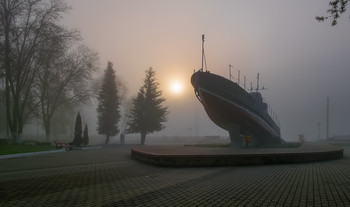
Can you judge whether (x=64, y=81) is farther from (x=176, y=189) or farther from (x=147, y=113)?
(x=176, y=189)

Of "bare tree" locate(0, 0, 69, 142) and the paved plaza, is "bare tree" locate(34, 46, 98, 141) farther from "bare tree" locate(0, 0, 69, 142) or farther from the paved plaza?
the paved plaza

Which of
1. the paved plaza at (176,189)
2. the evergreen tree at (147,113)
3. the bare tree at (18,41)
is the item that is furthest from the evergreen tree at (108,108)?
the paved plaza at (176,189)

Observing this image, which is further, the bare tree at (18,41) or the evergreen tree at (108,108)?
the evergreen tree at (108,108)

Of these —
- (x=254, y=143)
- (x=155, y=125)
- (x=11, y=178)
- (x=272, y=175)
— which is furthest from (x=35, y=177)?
(x=155, y=125)

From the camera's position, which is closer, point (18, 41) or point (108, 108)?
point (18, 41)

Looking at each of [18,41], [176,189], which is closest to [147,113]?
[18,41]

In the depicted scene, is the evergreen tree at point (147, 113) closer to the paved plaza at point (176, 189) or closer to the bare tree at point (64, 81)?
the bare tree at point (64, 81)

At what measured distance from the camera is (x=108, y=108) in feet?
145

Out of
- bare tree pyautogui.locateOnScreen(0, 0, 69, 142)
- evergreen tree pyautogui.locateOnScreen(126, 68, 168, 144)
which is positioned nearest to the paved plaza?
bare tree pyautogui.locateOnScreen(0, 0, 69, 142)

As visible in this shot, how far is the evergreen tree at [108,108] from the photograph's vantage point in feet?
145

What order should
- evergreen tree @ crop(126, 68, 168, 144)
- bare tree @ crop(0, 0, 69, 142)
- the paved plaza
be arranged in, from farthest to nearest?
evergreen tree @ crop(126, 68, 168, 144) → bare tree @ crop(0, 0, 69, 142) → the paved plaza

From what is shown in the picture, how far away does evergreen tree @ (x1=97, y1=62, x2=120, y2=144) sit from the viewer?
44.2 m

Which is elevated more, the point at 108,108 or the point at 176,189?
the point at 108,108

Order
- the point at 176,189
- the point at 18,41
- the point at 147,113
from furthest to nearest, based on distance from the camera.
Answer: the point at 147,113 < the point at 18,41 < the point at 176,189
